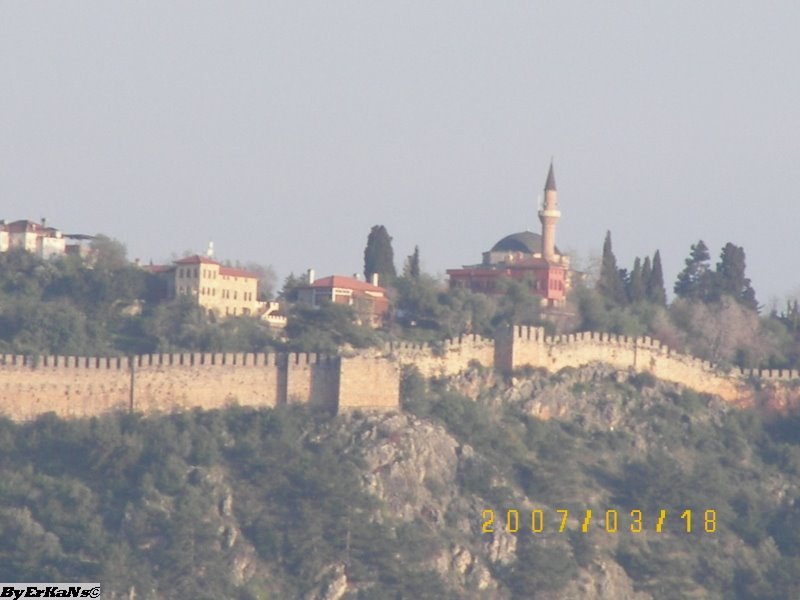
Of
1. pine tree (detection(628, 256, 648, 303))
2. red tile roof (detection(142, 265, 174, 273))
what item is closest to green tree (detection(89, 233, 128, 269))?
red tile roof (detection(142, 265, 174, 273))

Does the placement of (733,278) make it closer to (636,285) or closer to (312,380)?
(636,285)

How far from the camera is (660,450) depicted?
86125 millimetres

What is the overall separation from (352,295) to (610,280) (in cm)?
855

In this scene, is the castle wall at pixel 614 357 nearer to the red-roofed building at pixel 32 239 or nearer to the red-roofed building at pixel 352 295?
the red-roofed building at pixel 352 295

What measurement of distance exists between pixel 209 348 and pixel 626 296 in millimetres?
14879

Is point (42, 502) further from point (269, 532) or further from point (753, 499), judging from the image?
point (753, 499)

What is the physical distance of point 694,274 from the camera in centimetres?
10294

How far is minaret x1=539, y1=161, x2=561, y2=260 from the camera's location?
324 ft

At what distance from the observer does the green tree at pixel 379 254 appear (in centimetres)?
9831

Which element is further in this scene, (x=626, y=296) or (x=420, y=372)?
(x=626, y=296)

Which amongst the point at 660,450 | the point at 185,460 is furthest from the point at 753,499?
the point at 185,460

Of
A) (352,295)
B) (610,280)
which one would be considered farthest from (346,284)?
(610,280)

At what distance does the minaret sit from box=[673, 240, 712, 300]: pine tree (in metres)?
4.15

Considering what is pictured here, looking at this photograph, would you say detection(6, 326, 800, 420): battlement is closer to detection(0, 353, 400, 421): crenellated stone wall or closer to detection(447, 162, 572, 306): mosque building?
detection(0, 353, 400, 421): crenellated stone wall
